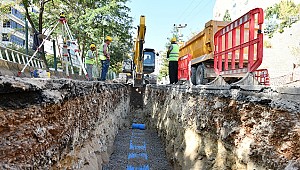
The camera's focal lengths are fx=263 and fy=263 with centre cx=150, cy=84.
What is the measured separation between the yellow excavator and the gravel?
4.60 m

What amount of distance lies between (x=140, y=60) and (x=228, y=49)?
774 centimetres

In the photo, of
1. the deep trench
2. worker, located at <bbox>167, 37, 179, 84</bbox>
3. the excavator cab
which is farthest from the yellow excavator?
the deep trench

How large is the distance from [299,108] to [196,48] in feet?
23.9

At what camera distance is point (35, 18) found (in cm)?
1641

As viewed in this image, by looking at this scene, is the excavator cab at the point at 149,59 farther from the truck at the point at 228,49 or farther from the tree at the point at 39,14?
the tree at the point at 39,14

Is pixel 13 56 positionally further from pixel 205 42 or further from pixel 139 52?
pixel 205 42

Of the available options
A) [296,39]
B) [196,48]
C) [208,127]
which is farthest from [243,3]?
[208,127]

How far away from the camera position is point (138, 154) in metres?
6.86

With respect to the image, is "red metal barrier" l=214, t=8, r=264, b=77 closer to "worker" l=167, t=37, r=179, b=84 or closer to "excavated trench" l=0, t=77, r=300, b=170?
"excavated trench" l=0, t=77, r=300, b=170

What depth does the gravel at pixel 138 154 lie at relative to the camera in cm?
578

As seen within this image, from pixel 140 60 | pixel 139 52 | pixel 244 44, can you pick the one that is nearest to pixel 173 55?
pixel 139 52

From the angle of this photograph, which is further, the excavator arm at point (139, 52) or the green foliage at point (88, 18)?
the green foliage at point (88, 18)

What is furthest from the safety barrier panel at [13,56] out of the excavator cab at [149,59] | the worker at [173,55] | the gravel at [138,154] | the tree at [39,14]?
the excavator cab at [149,59]

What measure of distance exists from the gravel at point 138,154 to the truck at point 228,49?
237 cm
